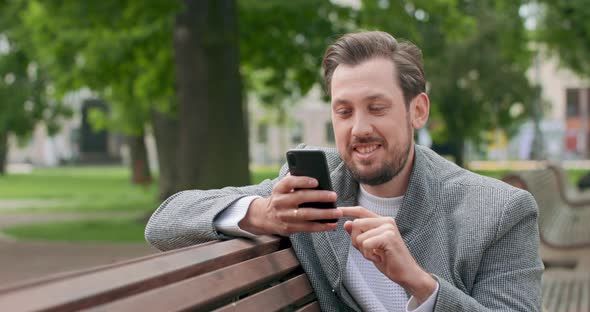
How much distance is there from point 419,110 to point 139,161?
38134mm

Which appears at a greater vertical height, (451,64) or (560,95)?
(451,64)

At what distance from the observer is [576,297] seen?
6.53 metres

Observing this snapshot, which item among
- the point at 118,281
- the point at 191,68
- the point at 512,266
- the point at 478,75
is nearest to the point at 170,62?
the point at 191,68

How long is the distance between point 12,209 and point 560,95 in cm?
6162

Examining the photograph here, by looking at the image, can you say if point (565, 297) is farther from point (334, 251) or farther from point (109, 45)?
point (109, 45)

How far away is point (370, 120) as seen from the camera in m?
3.01

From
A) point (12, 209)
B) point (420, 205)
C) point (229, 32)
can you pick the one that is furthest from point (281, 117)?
point (420, 205)

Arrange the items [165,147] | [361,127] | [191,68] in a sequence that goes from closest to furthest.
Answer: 1. [361,127]
2. [191,68]
3. [165,147]

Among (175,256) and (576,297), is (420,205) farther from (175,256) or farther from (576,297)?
(576,297)

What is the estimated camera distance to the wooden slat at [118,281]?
1665 mm

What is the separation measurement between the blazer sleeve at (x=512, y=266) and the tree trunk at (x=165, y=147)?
21762 mm

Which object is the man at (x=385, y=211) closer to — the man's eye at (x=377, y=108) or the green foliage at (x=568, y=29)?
the man's eye at (x=377, y=108)

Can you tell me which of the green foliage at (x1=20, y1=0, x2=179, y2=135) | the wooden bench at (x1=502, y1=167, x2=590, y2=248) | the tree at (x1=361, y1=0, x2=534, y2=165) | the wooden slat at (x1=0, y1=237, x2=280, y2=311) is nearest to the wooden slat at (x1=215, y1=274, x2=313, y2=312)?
the wooden slat at (x1=0, y1=237, x2=280, y2=311)

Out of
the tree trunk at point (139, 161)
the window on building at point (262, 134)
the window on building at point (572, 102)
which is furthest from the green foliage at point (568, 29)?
the window on building at point (572, 102)
